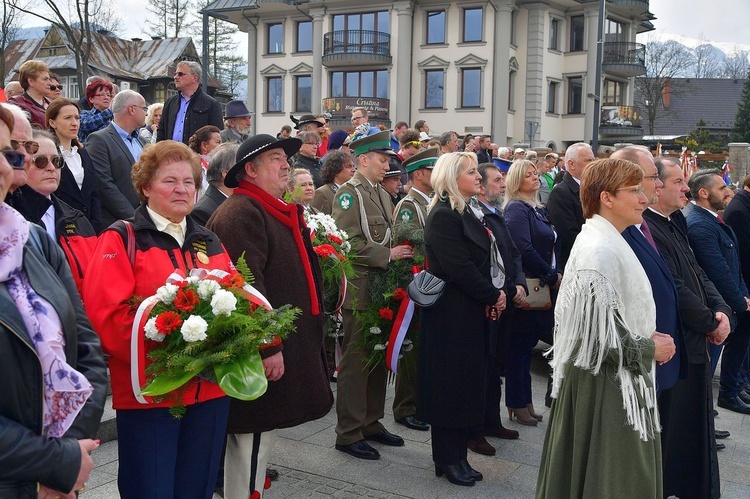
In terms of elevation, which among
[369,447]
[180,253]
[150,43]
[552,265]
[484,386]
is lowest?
[369,447]

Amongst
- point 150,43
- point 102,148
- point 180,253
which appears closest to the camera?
point 180,253

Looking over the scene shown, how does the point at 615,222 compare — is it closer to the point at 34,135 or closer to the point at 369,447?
the point at 369,447

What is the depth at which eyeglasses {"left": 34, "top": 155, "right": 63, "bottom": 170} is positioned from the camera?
3.85m

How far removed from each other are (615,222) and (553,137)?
1442 inches

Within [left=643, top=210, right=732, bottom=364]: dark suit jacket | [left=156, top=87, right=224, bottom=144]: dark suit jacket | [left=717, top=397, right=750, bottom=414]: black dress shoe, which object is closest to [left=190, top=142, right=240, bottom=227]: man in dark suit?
[left=643, top=210, right=732, bottom=364]: dark suit jacket

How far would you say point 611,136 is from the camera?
40.5m

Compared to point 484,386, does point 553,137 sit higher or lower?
higher

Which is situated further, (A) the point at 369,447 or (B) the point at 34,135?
(A) the point at 369,447

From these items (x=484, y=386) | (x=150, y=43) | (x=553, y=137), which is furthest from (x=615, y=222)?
(x=150, y=43)

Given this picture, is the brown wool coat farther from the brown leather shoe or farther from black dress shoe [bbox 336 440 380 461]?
Result: the brown leather shoe

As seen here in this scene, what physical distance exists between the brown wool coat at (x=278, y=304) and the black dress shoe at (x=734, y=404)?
4890 millimetres

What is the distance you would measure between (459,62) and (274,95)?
11291mm

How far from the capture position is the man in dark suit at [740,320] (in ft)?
24.6

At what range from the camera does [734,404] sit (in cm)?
743
